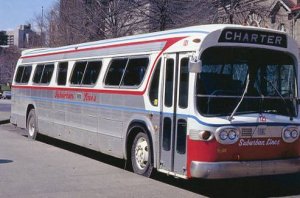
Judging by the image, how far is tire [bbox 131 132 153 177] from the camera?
962 centimetres

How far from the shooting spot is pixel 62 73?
14.1m

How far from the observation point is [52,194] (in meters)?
8.05

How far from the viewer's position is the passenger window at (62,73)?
13.9 meters

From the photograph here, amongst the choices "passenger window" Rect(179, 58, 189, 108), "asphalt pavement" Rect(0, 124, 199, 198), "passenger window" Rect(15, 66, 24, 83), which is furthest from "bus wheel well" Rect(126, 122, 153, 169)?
"passenger window" Rect(15, 66, 24, 83)

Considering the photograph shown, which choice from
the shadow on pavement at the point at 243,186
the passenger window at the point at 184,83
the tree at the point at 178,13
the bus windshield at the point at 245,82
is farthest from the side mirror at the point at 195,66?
the tree at the point at 178,13

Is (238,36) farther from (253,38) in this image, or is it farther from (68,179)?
(68,179)

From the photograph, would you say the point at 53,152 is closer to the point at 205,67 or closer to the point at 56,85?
the point at 56,85

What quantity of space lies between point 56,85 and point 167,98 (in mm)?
6033

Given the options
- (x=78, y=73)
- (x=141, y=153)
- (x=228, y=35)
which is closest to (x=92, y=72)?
(x=78, y=73)

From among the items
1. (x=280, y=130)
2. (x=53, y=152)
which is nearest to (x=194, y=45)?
(x=280, y=130)

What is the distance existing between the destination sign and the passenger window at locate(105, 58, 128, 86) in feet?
9.10

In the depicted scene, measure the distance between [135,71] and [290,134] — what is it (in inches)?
125

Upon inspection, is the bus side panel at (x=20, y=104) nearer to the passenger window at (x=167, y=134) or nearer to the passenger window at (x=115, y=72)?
the passenger window at (x=115, y=72)

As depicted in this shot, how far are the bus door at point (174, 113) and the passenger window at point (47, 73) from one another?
21.3ft
